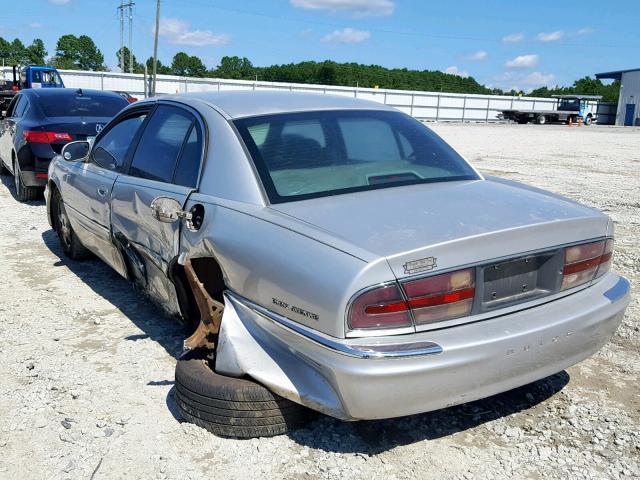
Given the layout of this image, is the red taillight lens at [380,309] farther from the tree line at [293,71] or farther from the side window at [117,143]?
the tree line at [293,71]

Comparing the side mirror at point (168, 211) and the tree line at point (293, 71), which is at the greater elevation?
the tree line at point (293, 71)

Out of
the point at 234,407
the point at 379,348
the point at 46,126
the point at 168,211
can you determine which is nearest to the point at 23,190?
the point at 46,126

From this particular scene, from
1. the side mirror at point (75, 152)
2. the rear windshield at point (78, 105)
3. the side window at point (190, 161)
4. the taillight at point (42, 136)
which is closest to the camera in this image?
the side window at point (190, 161)

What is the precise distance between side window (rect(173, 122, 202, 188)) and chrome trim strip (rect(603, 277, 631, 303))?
2.14 metres

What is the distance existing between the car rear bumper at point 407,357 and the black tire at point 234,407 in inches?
3.3

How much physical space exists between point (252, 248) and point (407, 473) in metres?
1.17

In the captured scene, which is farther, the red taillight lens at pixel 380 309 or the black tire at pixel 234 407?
→ the black tire at pixel 234 407

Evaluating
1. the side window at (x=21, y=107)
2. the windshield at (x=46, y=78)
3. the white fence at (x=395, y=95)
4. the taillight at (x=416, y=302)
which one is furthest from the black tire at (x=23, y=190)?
the white fence at (x=395, y=95)

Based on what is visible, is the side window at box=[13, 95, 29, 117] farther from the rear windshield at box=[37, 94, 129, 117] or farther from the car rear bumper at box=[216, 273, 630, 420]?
the car rear bumper at box=[216, 273, 630, 420]

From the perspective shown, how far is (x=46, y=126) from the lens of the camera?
8.46 metres

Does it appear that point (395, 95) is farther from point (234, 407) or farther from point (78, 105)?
point (234, 407)

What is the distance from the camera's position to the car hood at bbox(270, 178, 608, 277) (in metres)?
2.43

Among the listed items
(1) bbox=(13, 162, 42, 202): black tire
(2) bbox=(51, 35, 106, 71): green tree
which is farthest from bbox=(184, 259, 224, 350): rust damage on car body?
(2) bbox=(51, 35, 106, 71): green tree

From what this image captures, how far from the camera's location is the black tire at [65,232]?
571 centimetres
